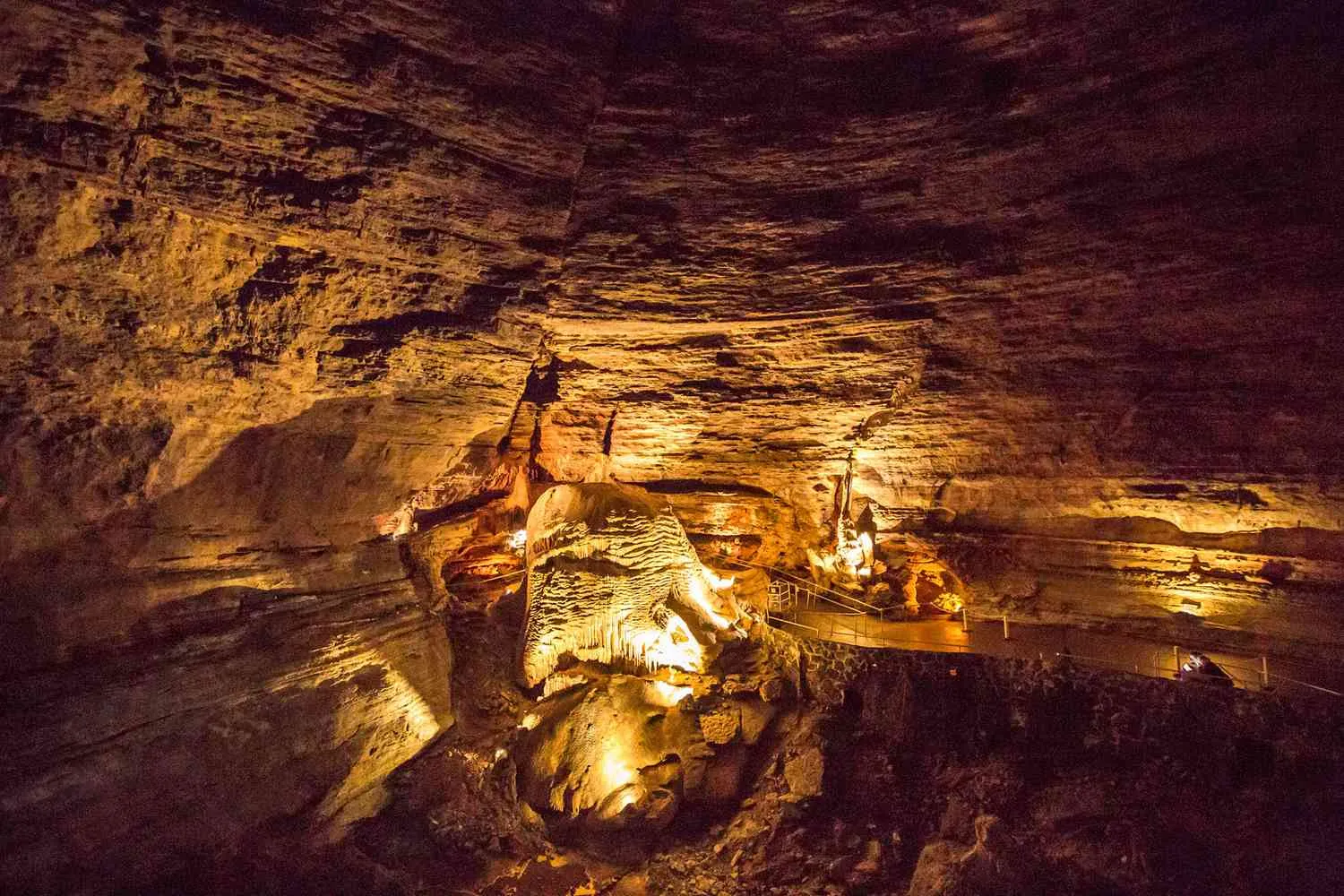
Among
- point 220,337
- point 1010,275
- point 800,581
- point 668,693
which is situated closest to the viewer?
point 220,337

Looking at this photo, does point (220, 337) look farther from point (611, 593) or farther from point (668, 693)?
point (668, 693)

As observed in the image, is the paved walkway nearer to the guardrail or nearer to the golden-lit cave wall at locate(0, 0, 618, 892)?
the guardrail

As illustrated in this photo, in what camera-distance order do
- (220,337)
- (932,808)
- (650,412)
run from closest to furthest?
(220,337)
(932,808)
(650,412)

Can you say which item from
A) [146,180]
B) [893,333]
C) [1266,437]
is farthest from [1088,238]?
[146,180]

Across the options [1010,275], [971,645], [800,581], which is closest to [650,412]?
[1010,275]

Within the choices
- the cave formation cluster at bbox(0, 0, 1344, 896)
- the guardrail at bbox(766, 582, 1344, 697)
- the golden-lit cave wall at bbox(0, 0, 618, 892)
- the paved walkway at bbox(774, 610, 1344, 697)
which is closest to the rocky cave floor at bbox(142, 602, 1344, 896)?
the cave formation cluster at bbox(0, 0, 1344, 896)

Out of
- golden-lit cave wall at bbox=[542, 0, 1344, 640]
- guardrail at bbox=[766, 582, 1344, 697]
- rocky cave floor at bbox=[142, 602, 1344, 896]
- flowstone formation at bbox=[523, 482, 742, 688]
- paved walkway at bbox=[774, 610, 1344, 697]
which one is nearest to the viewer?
golden-lit cave wall at bbox=[542, 0, 1344, 640]

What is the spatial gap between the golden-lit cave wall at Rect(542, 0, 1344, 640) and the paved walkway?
1.80ft

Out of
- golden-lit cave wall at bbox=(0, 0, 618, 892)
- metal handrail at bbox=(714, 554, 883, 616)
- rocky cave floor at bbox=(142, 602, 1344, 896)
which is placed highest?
golden-lit cave wall at bbox=(0, 0, 618, 892)

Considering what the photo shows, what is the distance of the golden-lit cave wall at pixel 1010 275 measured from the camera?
5707 mm

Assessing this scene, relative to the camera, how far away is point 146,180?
488cm

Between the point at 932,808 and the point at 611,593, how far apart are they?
5003 mm

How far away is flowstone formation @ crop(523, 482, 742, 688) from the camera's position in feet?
29.9

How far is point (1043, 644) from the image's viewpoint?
954 centimetres
